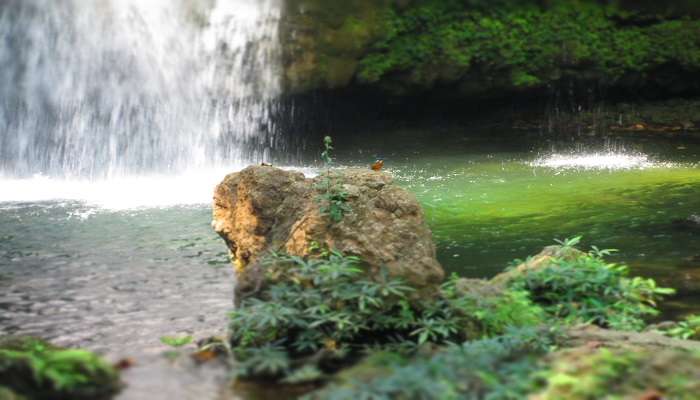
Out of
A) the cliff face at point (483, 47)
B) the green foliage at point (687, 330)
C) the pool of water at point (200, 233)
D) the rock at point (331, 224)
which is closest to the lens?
the rock at point (331, 224)

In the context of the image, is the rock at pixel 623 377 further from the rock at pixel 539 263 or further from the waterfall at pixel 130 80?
the waterfall at pixel 130 80

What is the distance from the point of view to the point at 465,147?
641 inches

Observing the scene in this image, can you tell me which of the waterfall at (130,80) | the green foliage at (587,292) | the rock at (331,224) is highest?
the waterfall at (130,80)

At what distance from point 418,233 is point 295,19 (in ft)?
41.9

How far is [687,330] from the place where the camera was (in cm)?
493

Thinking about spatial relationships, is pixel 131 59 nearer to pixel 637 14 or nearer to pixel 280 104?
pixel 280 104

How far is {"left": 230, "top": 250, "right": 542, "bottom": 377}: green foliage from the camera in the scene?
3783 mm

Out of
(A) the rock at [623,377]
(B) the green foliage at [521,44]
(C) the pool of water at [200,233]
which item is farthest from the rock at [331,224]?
(B) the green foliage at [521,44]

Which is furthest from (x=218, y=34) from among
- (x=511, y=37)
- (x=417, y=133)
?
(x=511, y=37)

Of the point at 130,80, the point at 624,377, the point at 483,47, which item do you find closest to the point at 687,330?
the point at 624,377

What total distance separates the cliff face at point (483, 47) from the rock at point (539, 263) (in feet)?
38.6

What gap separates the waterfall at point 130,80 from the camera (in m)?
16.2

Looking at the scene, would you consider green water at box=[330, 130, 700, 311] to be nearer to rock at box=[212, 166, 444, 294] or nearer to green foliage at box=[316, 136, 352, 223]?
rock at box=[212, 166, 444, 294]

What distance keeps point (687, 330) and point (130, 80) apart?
44.9ft
